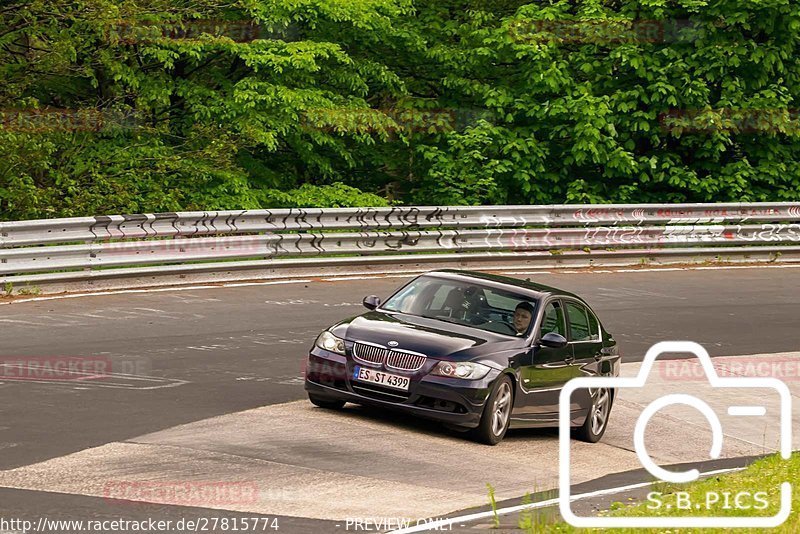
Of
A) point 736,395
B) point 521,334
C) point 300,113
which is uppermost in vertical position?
point 300,113

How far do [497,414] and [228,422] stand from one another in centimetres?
233

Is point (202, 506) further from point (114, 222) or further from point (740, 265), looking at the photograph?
point (740, 265)

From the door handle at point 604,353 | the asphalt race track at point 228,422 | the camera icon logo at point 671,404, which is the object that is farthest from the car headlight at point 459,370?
the door handle at point 604,353

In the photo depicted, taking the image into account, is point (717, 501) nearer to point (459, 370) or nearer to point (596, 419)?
point (459, 370)

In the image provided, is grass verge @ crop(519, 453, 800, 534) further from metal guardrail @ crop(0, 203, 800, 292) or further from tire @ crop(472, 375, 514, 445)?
metal guardrail @ crop(0, 203, 800, 292)

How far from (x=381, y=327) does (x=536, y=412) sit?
164cm

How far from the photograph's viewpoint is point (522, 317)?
44.1 feet

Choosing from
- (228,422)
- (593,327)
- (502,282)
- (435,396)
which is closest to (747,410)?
(593,327)

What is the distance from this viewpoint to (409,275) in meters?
24.1

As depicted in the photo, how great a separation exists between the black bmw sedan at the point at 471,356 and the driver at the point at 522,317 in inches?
0.5

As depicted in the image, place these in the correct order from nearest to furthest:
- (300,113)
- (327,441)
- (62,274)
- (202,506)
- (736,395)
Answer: (202,506) → (327,441) → (736,395) → (62,274) → (300,113)

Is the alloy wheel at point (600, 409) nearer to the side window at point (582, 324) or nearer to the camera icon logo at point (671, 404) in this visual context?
the camera icon logo at point (671, 404)

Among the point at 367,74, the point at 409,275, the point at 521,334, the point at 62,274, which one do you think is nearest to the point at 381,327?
the point at 521,334

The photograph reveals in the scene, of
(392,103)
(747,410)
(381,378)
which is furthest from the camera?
(392,103)
